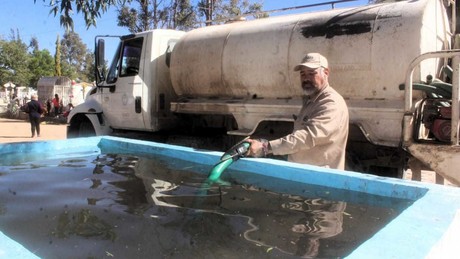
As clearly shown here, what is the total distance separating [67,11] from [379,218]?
3.14 m

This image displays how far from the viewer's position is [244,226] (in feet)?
7.98

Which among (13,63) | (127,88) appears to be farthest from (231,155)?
(13,63)

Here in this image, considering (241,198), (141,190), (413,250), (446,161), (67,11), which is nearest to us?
(413,250)

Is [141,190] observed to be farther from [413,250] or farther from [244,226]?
[413,250]

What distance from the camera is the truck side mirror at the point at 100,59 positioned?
7249mm

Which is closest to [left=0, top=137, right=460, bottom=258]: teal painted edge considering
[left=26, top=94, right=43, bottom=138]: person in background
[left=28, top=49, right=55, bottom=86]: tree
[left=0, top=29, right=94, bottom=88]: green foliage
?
[left=26, top=94, right=43, bottom=138]: person in background

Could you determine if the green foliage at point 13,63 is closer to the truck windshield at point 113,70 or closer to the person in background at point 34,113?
the person in background at point 34,113

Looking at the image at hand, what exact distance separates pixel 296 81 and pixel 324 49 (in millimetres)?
563

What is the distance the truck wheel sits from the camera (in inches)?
334

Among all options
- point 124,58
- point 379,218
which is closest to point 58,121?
point 124,58

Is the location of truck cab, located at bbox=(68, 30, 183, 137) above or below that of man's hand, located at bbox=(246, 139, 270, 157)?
above

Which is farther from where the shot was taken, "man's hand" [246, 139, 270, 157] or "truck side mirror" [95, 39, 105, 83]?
"truck side mirror" [95, 39, 105, 83]

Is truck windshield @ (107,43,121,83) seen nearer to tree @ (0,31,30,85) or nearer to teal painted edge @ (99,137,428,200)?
teal painted edge @ (99,137,428,200)

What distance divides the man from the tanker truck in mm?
1451
